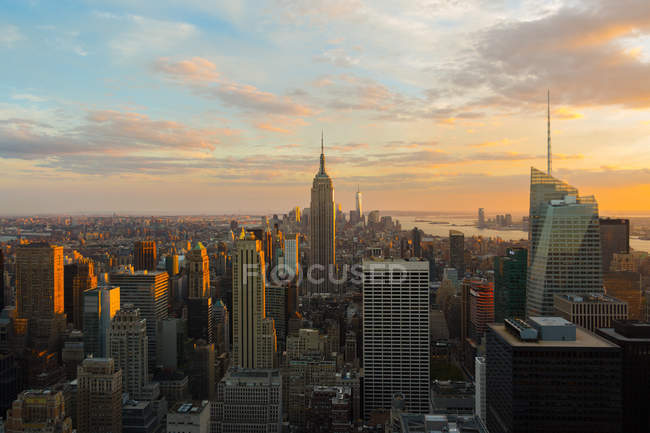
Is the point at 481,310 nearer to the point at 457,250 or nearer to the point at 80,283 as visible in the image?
the point at 457,250

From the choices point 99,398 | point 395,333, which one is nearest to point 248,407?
point 99,398

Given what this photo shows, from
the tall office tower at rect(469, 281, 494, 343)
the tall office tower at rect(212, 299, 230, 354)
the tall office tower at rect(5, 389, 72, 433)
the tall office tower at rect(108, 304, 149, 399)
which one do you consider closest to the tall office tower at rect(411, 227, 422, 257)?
the tall office tower at rect(469, 281, 494, 343)

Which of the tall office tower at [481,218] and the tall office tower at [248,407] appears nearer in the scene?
the tall office tower at [248,407]

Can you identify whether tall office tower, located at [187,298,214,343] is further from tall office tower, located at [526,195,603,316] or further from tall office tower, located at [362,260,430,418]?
tall office tower, located at [526,195,603,316]

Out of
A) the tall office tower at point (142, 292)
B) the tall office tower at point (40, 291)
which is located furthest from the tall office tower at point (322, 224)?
the tall office tower at point (40, 291)

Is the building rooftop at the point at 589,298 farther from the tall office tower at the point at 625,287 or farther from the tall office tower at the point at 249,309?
the tall office tower at the point at 249,309
